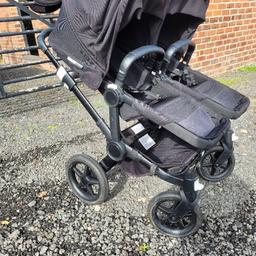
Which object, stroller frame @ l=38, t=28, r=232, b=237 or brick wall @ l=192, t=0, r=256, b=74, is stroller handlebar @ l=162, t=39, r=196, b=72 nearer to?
stroller frame @ l=38, t=28, r=232, b=237

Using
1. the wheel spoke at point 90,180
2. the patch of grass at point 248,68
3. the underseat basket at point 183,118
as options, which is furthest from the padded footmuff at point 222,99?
the patch of grass at point 248,68

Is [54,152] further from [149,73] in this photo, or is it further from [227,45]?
[227,45]

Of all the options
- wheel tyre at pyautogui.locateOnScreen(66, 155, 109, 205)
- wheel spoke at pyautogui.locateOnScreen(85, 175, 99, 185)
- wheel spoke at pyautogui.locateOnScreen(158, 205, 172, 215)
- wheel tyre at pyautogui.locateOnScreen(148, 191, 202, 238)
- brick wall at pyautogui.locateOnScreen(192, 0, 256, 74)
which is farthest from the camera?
brick wall at pyautogui.locateOnScreen(192, 0, 256, 74)

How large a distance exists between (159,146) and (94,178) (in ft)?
2.02

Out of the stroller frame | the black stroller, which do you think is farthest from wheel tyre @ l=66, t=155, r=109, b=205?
the stroller frame

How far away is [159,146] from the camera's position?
2244mm

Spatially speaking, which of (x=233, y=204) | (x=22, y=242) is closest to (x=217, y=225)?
(x=233, y=204)

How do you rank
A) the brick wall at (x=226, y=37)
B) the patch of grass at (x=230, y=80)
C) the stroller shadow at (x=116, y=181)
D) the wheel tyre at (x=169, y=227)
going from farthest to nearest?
the patch of grass at (x=230, y=80) < the brick wall at (x=226, y=37) < the stroller shadow at (x=116, y=181) < the wheel tyre at (x=169, y=227)

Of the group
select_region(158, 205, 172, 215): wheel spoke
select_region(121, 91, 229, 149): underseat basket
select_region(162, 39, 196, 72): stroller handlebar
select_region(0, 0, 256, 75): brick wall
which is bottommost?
select_region(0, 0, 256, 75): brick wall

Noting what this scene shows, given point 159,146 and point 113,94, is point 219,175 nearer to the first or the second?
point 159,146

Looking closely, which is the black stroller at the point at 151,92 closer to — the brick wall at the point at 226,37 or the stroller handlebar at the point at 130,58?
the stroller handlebar at the point at 130,58

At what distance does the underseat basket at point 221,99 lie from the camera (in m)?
2.17

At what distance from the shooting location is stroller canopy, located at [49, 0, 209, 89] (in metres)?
1.79

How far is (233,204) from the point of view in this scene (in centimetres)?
257
